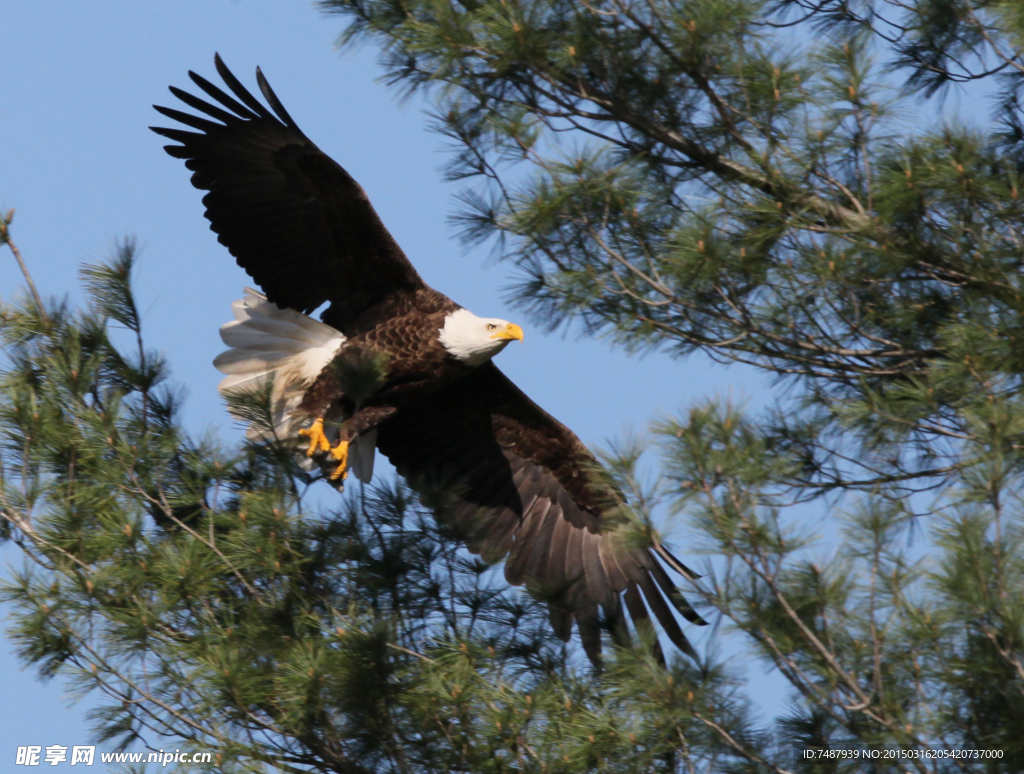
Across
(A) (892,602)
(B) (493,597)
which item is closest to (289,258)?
(B) (493,597)

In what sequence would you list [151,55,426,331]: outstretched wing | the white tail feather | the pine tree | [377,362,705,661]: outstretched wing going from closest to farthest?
the pine tree, [151,55,426,331]: outstretched wing, the white tail feather, [377,362,705,661]: outstretched wing

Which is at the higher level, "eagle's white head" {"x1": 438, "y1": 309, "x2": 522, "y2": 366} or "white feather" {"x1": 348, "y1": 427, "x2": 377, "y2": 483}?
"eagle's white head" {"x1": 438, "y1": 309, "x2": 522, "y2": 366}

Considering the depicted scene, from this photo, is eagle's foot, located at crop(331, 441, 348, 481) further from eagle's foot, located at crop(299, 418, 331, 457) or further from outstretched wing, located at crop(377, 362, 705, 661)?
Answer: outstretched wing, located at crop(377, 362, 705, 661)

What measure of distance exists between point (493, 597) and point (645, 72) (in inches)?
73.2

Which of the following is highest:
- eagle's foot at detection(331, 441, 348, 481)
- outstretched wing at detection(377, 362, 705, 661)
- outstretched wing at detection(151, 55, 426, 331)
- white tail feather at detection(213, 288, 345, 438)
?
outstretched wing at detection(151, 55, 426, 331)

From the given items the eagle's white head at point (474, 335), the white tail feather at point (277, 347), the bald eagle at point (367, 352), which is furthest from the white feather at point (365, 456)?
the eagle's white head at point (474, 335)

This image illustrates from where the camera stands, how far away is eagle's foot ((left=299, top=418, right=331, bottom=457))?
401 centimetres

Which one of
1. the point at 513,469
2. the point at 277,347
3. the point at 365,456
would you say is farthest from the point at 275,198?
the point at 513,469

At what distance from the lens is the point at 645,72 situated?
398cm

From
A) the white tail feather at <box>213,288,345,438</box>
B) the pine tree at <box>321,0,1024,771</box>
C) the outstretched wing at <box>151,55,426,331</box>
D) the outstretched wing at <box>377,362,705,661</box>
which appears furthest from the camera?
the outstretched wing at <box>377,362,705,661</box>

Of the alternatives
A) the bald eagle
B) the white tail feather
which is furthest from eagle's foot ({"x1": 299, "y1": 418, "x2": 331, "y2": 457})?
the white tail feather

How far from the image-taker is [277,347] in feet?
14.9

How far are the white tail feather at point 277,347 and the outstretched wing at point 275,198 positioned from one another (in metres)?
0.16

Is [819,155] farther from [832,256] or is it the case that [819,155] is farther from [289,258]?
[289,258]
